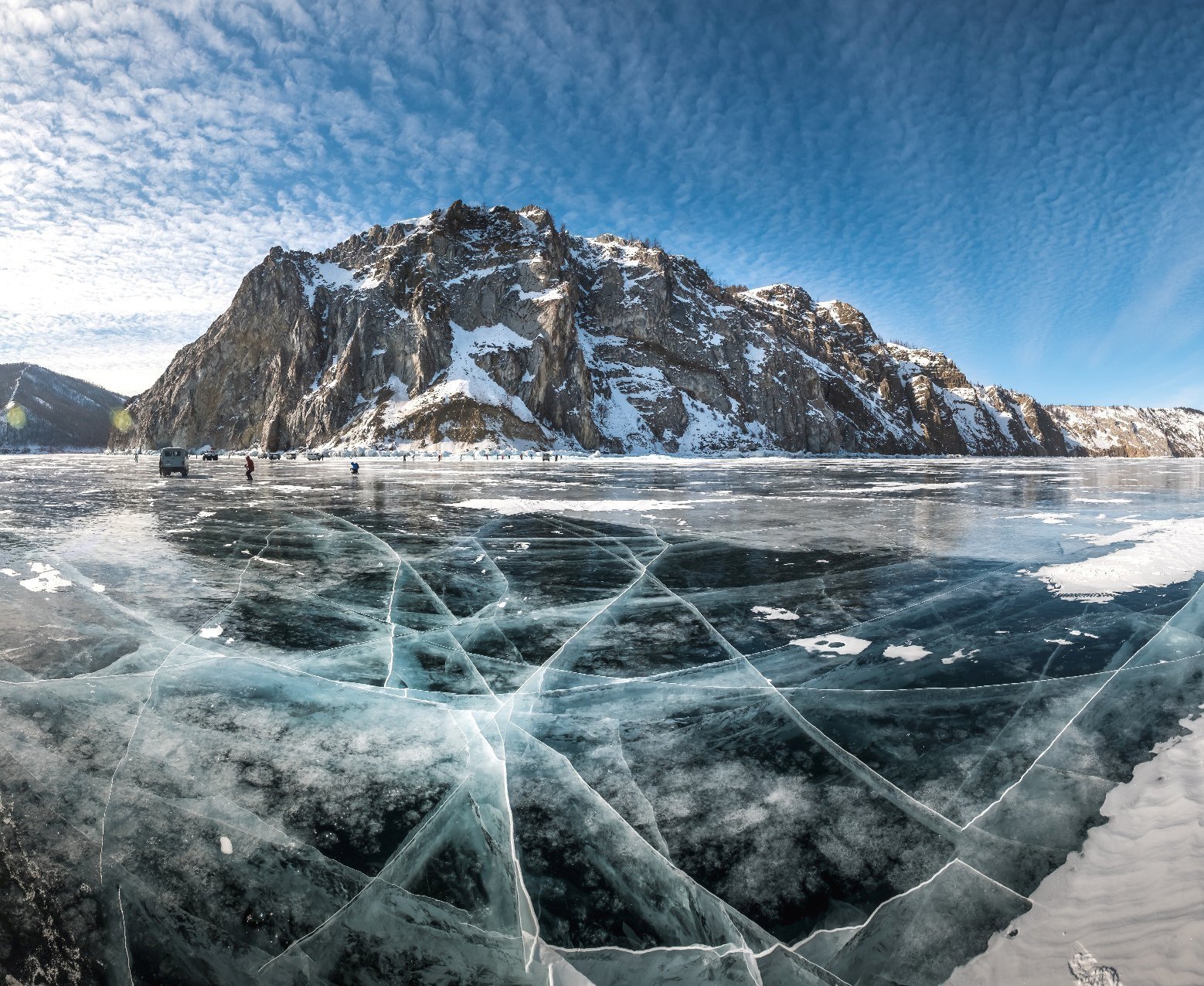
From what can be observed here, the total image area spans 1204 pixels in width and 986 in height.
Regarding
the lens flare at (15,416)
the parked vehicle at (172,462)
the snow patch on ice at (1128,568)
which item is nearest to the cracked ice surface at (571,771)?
the snow patch on ice at (1128,568)

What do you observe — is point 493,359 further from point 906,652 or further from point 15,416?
point 15,416

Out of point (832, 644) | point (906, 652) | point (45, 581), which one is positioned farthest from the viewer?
point (45, 581)

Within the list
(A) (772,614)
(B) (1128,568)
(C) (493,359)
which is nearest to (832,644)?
(A) (772,614)

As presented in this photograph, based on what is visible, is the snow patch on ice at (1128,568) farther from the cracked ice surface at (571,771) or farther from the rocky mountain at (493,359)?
the rocky mountain at (493,359)

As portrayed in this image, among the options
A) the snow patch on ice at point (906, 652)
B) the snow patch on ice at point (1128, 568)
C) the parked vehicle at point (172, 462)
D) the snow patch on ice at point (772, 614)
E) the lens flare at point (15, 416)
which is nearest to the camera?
the snow patch on ice at point (906, 652)

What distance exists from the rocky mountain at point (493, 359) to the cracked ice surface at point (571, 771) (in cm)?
8922

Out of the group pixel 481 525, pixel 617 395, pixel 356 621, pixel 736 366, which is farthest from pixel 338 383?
pixel 356 621

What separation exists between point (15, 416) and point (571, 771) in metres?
263

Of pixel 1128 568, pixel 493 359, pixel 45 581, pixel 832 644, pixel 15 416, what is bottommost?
pixel 45 581

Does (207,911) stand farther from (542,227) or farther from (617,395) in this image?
(542,227)

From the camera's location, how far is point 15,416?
188125mm

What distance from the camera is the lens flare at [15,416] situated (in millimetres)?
186000

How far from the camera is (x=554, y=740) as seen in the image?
11.9 ft

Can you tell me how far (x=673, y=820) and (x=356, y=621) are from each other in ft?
14.2
